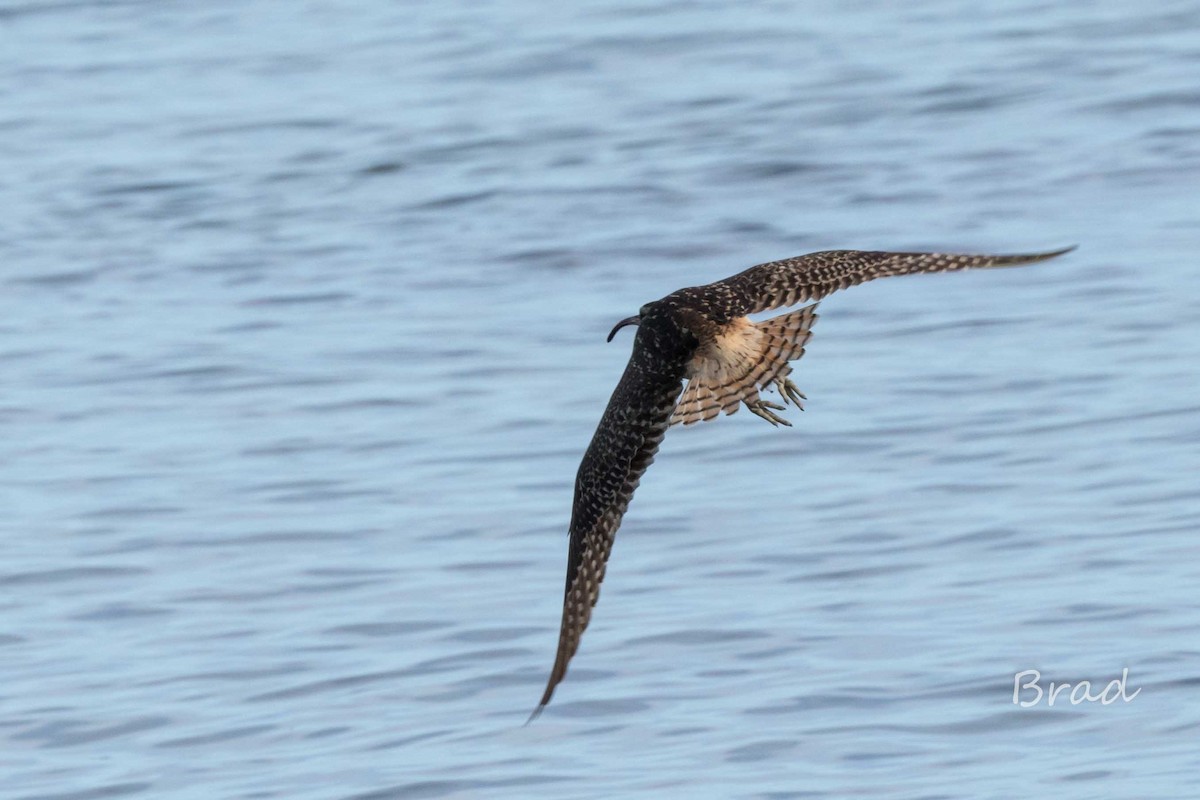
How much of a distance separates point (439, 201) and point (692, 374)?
9.23 meters

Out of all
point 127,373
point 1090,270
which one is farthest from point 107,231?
point 1090,270

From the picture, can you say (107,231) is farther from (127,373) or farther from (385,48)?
(385,48)

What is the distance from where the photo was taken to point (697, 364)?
6.61m

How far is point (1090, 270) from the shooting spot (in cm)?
1234

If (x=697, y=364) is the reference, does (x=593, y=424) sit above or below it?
below

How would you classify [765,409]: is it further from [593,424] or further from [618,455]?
[593,424]

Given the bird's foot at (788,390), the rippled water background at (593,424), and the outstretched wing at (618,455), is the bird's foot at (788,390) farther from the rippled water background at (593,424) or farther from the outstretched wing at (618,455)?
the rippled water background at (593,424)

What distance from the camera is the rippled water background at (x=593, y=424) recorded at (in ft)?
24.8
